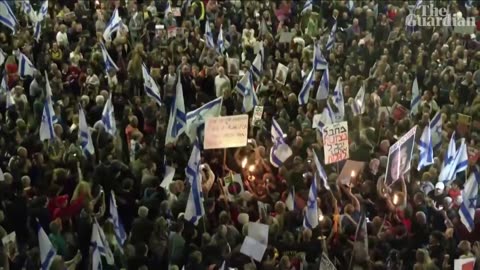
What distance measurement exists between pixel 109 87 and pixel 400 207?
18.4 ft

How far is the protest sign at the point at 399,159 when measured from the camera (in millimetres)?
9844

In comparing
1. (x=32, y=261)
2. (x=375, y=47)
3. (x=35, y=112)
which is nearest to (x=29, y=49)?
(x=35, y=112)

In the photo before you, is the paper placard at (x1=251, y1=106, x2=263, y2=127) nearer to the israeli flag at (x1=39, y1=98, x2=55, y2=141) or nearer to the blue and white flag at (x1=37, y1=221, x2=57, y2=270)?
the israeli flag at (x1=39, y1=98, x2=55, y2=141)

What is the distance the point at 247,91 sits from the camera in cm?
1285

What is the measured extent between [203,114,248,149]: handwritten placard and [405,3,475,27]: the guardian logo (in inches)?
297

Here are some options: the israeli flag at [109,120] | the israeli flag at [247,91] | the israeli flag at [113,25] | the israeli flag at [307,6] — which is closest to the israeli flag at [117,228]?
the israeli flag at [109,120]

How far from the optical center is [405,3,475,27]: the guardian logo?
1731 cm

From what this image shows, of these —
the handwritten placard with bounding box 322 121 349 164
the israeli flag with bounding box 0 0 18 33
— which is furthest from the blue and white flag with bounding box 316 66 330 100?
the israeli flag with bounding box 0 0 18 33

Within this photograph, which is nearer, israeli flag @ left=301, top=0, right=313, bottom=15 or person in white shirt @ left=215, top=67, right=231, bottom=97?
person in white shirt @ left=215, top=67, right=231, bottom=97

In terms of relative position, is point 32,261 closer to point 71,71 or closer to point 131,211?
point 131,211

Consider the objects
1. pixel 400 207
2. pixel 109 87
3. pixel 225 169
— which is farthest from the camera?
pixel 109 87

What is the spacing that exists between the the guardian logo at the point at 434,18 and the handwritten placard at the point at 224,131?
7533 millimetres

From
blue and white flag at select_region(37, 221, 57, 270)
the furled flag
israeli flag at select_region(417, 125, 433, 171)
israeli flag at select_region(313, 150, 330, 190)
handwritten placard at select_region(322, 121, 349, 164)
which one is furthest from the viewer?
the furled flag

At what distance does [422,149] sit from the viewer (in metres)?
10.8
